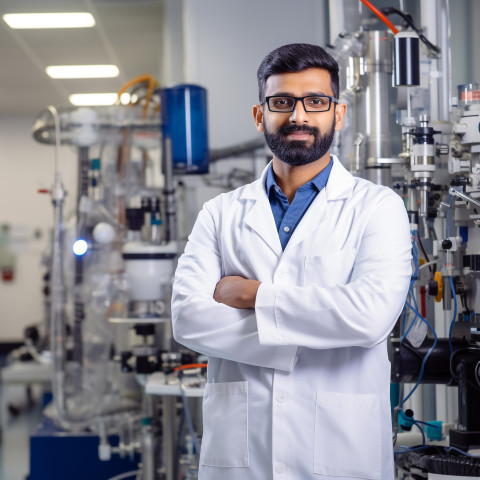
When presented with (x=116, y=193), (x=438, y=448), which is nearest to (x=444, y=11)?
(x=438, y=448)

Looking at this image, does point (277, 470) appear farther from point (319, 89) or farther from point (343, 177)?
point (319, 89)

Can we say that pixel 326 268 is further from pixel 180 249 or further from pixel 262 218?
pixel 180 249

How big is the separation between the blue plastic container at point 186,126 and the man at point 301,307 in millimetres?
1612

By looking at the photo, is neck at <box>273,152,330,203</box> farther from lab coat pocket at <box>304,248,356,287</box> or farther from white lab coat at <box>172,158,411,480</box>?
lab coat pocket at <box>304,248,356,287</box>

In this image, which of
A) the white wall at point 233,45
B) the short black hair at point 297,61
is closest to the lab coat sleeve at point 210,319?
the short black hair at point 297,61

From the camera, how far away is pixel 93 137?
3271mm

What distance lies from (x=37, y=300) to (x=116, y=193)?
19.1ft

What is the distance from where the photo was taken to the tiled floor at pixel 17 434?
4.11 m

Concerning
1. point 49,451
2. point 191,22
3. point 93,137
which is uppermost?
point 191,22

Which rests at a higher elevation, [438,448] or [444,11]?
[444,11]

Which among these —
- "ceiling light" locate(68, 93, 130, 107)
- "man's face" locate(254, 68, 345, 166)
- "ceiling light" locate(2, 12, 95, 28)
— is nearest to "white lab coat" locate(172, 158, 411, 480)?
"man's face" locate(254, 68, 345, 166)

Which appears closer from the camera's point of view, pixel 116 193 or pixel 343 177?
pixel 343 177

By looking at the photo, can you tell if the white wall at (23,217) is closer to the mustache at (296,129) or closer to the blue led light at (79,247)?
the blue led light at (79,247)

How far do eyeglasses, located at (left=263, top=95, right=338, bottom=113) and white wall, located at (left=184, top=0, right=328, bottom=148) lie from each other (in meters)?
2.16
